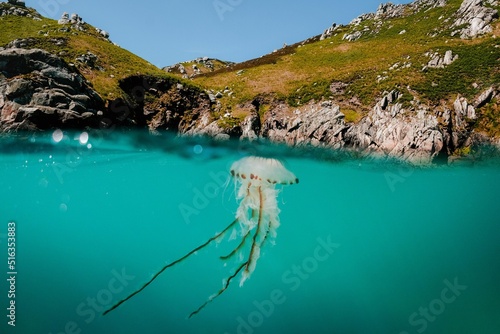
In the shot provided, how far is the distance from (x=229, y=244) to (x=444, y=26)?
2036 inches

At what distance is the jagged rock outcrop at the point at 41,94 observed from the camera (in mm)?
23234

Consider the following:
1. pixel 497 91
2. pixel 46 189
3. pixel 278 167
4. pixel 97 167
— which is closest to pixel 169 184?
pixel 97 167

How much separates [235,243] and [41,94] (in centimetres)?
2374

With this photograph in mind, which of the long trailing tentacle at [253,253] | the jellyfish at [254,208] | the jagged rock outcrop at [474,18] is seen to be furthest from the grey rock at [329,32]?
the long trailing tentacle at [253,253]

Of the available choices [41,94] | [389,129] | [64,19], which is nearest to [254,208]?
[389,129]

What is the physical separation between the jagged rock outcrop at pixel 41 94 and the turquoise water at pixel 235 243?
271 centimetres

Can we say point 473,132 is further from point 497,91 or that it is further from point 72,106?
point 72,106

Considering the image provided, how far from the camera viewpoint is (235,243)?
40.8ft

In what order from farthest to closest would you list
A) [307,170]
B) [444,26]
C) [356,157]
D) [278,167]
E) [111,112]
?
[444,26], [111,112], [356,157], [307,170], [278,167]

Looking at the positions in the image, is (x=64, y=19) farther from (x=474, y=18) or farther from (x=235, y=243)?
(x=474, y=18)

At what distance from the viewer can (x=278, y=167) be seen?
39.9 ft

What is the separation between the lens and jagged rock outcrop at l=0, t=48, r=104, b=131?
23234mm

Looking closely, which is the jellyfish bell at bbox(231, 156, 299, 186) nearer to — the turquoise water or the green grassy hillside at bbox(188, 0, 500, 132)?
the turquoise water

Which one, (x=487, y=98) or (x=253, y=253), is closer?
(x=253, y=253)
